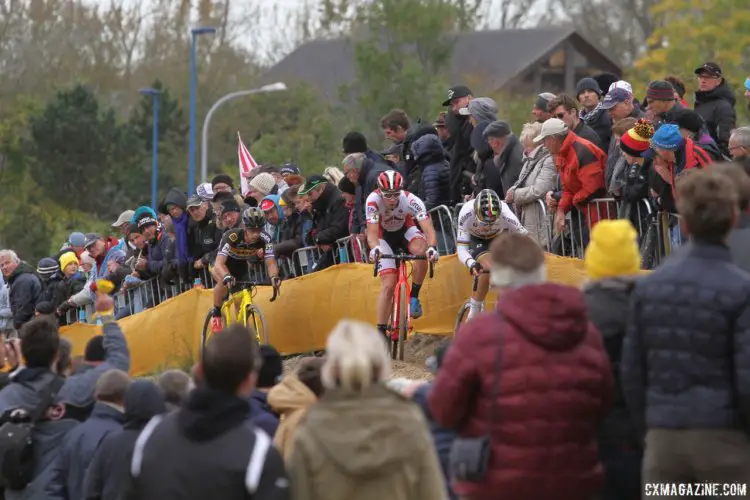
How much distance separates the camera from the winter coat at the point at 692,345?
21.9 ft

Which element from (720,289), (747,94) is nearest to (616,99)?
(747,94)

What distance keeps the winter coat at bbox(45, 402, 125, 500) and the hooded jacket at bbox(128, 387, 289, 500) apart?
7.46ft

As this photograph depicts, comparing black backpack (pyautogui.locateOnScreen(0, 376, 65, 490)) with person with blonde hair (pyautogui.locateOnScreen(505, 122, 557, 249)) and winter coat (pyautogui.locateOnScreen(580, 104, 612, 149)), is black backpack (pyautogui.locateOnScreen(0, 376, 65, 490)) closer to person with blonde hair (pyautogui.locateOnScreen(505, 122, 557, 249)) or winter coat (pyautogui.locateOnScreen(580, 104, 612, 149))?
person with blonde hair (pyautogui.locateOnScreen(505, 122, 557, 249))

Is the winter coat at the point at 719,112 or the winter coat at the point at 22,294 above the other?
the winter coat at the point at 719,112

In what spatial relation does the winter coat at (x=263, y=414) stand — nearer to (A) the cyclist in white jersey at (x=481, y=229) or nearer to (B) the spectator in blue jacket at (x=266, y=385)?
(B) the spectator in blue jacket at (x=266, y=385)

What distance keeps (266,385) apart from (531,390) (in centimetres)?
→ 219

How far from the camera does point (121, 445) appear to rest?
8344 millimetres

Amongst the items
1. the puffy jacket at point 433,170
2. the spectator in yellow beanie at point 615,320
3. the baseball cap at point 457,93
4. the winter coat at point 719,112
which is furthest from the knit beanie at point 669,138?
the spectator in yellow beanie at point 615,320

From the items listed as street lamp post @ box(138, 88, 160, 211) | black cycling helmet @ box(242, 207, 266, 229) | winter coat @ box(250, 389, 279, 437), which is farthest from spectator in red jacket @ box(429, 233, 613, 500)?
street lamp post @ box(138, 88, 160, 211)

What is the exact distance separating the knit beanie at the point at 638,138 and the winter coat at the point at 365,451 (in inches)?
309

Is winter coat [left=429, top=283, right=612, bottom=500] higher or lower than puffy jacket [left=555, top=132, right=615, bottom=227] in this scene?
lower

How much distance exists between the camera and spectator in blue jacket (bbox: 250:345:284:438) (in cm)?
796

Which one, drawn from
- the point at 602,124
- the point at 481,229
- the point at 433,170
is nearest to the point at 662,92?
the point at 602,124

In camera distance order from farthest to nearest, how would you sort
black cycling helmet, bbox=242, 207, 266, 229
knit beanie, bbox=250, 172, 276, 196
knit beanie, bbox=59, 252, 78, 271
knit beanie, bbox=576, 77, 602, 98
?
knit beanie, bbox=59, 252, 78, 271, knit beanie, bbox=250, 172, 276, 196, black cycling helmet, bbox=242, 207, 266, 229, knit beanie, bbox=576, 77, 602, 98
